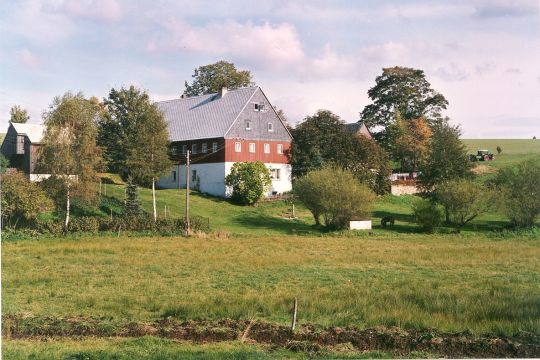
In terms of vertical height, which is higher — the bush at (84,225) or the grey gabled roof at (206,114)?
the grey gabled roof at (206,114)

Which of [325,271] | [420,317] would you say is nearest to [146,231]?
[325,271]

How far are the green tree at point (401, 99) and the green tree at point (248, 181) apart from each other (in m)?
25.8

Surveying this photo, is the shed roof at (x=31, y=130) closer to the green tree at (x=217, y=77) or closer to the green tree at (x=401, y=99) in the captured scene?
the green tree at (x=217, y=77)

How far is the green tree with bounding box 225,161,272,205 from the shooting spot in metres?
57.2

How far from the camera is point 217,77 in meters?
81.4

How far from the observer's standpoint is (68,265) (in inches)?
1045

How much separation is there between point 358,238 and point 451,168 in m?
17.5

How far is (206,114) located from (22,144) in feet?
61.9

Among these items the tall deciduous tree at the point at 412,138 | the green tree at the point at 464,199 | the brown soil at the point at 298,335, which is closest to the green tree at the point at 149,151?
the green tree at the point at 464,199

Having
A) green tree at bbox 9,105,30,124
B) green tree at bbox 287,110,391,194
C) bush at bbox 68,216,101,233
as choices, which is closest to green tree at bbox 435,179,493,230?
green tree at bbox 287,110,391,194

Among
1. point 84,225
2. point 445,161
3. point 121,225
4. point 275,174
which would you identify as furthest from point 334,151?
point 84,225

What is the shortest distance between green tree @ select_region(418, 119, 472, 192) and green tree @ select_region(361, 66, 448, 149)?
21.4 meters

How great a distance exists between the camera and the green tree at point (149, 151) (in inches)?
1902

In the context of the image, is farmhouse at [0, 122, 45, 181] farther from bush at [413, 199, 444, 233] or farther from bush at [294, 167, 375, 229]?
bush at [413, 199, 444, 233]
